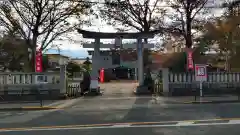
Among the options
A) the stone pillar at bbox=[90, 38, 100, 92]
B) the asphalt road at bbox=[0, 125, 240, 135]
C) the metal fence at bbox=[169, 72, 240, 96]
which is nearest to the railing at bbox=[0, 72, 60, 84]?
the stone pillar at bbox=[90, 38, 100, 92]

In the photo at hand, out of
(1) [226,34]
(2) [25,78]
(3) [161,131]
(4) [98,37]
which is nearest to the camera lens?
(3) [161,131]

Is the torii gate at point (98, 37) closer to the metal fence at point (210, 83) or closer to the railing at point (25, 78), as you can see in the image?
the railing at point (25, 78)

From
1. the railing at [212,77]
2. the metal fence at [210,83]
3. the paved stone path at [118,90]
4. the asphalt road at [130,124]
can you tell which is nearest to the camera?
the asphalt road at [130,124]

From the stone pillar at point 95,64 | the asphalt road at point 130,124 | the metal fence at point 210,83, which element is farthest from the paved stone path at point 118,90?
the asphalt road at point 130,124

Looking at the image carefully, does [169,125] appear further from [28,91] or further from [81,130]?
[28,91]

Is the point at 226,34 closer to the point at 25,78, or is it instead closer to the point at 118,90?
the point at 118,90

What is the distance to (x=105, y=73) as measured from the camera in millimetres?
58156

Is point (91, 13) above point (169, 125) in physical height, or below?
above

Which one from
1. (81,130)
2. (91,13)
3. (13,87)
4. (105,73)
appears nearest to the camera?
(81,130)

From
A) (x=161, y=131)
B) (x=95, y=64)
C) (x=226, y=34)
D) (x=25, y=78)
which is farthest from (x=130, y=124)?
(x=226, y=34)

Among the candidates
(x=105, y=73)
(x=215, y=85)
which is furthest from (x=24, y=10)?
(x=105, y=73)

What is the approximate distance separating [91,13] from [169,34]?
720 cm

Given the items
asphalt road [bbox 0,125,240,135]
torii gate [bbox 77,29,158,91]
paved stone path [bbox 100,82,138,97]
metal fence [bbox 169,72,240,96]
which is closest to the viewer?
asphalt road [bbox 0,125,240,135]

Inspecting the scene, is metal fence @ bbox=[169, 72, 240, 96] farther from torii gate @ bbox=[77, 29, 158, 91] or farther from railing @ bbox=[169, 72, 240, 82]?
torii gate @ bbox=[77, 29, 158, 91]
